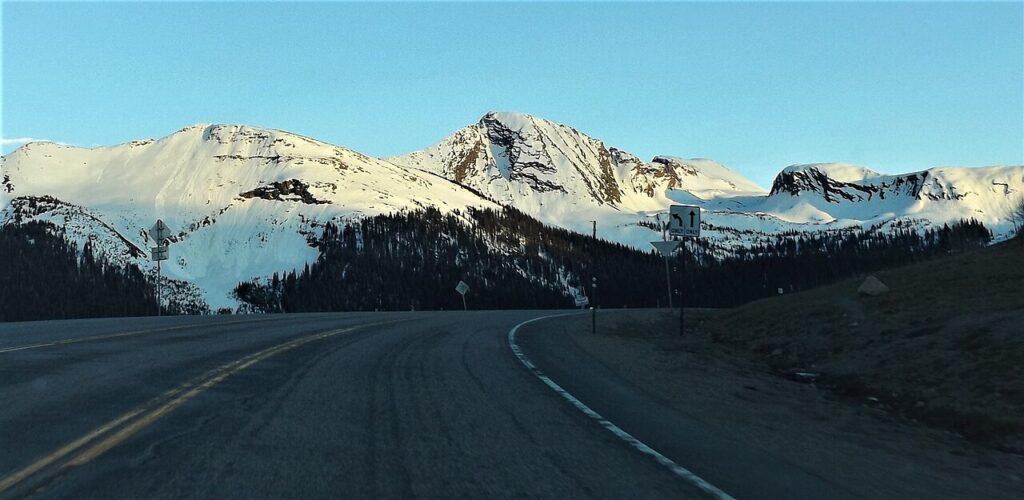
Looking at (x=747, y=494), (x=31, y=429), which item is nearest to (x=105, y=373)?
(x=31, y=429)

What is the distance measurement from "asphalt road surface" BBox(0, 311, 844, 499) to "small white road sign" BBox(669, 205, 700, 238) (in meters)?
10.6

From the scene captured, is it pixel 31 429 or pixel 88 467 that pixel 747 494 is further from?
pixel 31 429

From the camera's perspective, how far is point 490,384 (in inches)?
456

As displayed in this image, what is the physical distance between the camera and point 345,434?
7.55m

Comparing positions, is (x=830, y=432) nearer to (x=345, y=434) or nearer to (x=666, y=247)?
(x=345, y=434)

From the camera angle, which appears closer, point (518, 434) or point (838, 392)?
point (518, 434)

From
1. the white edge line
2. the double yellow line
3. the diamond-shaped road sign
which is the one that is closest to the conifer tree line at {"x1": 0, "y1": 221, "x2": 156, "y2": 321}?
the diamond-shaped road sign

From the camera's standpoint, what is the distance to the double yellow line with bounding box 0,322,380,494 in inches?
233

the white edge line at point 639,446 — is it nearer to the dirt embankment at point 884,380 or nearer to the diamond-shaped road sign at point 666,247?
the dirt embankment at point 884,380

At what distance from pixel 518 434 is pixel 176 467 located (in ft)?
10.7

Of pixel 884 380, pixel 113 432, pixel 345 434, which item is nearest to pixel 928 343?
pixel 884 380

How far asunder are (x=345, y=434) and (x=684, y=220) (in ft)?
58.3

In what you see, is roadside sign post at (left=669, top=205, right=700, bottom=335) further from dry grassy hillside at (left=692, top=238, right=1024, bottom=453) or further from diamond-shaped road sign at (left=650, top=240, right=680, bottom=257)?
dry grassy hillside at (left=692, top=238, right=1024, bottom=453)

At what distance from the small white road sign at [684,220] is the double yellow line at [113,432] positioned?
14913 millimetres
